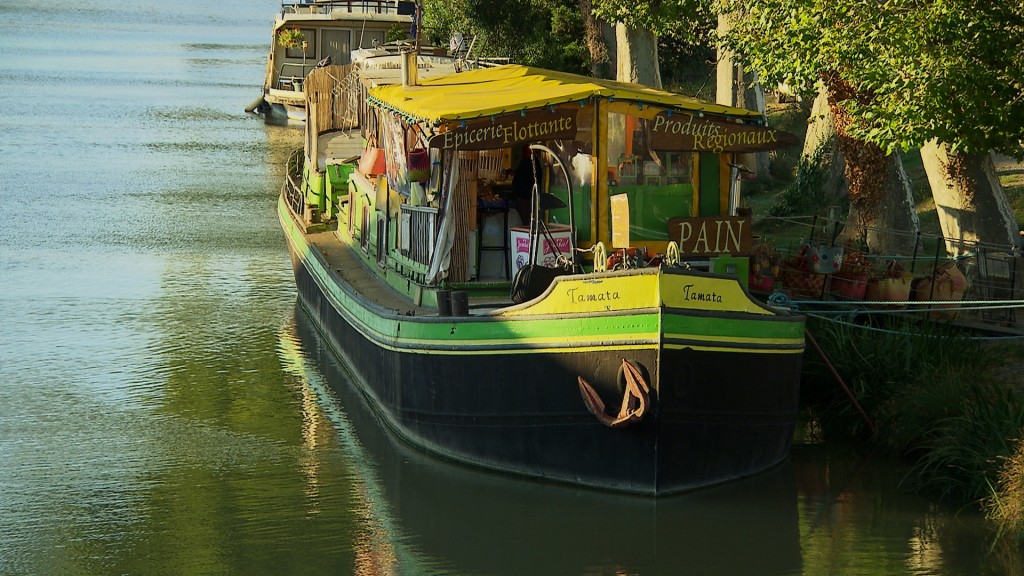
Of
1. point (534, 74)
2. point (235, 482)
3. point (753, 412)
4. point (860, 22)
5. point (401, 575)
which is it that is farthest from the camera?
point (534, 74)

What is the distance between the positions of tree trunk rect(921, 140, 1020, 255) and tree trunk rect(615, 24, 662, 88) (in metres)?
14.9

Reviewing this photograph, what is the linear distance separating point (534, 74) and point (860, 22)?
4.03 metres

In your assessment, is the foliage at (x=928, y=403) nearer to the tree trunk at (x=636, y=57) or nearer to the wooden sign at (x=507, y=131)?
the wooden sign at (x=507, y=131)

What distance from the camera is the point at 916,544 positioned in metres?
13.6

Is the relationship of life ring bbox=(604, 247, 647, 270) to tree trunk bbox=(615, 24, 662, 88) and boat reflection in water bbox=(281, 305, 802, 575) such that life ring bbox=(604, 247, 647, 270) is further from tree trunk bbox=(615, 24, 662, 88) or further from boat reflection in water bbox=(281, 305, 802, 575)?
tree trunk bbox=(615, 24, 662, 88)

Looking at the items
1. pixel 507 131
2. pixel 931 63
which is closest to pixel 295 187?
pixel 507 131

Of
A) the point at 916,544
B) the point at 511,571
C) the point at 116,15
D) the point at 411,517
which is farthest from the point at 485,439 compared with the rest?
the point at 116,15

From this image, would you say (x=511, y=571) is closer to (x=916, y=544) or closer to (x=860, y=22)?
(x=916, y=544)

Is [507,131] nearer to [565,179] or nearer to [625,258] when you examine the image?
[565,179]

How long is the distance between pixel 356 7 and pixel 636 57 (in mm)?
18348

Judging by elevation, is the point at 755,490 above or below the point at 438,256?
below

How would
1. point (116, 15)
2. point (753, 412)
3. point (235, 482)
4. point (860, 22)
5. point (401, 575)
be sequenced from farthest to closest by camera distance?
point (116, 15) → point (860, 22) → point (235, 482) → point (753, 412) → point (401, 575)

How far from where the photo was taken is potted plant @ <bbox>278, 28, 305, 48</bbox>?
1937 inches

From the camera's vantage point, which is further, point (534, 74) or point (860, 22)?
point (534, 74)
